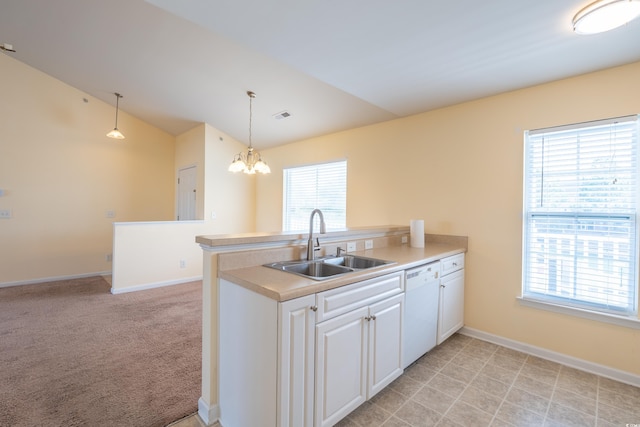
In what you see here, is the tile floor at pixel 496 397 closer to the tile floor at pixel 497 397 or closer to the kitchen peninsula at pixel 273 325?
the tile floor at pixel 497 397

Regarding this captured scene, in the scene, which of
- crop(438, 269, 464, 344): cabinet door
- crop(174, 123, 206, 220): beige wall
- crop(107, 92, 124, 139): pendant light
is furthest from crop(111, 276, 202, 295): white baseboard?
crop(438, 269, 464, 344): cabinet door

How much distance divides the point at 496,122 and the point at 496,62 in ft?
2.33

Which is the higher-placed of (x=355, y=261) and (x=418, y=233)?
(x=418, y=233)

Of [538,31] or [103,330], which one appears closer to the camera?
[538,31]

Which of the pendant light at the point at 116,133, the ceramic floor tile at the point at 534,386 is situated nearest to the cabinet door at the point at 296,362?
the ceramic floor tile at the point at 534,386

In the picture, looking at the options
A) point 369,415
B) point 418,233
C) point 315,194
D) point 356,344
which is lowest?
point 369,415

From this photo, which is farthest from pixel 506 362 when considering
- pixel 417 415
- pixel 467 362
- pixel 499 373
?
pixel 417 415

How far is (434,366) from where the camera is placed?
7.91 feet

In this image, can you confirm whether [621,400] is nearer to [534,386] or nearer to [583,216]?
[534,386]

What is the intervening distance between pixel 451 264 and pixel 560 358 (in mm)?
1159

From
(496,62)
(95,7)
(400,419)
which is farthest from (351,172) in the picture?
(95,7)

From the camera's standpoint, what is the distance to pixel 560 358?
247 centimetres

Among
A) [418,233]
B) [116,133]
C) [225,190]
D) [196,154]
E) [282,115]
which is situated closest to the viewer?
[418,233]

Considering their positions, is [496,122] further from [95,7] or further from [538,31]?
[95,7]
